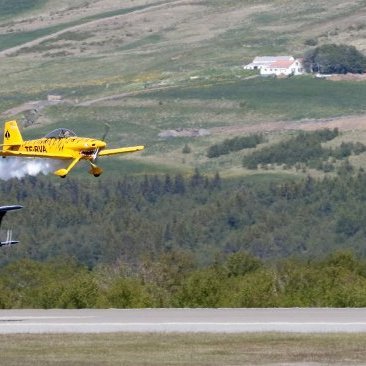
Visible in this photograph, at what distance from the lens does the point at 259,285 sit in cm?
9238

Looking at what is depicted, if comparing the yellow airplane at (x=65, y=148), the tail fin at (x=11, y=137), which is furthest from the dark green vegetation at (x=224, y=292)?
the yellow airplane at (x=65, y=148)

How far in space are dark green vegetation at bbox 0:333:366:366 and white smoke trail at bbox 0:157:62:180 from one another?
45.5 feet

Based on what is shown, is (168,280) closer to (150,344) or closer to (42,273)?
(42,273)

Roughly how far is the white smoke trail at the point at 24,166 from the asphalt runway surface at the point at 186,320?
6282 mm

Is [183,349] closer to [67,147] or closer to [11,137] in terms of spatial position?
[67,147]

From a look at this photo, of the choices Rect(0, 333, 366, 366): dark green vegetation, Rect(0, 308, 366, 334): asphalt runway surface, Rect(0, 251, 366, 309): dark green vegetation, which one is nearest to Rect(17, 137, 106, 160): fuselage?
Rect(0, 308, 366, 334): asphalt runway surface

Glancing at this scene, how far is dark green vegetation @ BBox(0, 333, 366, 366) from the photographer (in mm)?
60969

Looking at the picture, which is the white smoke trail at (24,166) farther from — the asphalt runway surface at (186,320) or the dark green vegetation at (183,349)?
the dark green vegetation at (183,349)

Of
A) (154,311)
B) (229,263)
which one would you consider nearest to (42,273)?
(229,263)

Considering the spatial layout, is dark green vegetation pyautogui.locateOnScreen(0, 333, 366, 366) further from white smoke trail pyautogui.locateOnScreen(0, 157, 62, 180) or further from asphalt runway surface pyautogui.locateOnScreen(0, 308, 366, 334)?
white smoke trail pyautogui.locateOnScreen(0, 157, 62, 180)

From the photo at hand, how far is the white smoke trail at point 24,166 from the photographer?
8156 cm

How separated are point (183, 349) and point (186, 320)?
10877 millimetres

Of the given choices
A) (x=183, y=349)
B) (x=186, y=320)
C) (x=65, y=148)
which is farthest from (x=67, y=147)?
(x=183, y=349)

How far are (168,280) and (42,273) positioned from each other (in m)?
14.7
